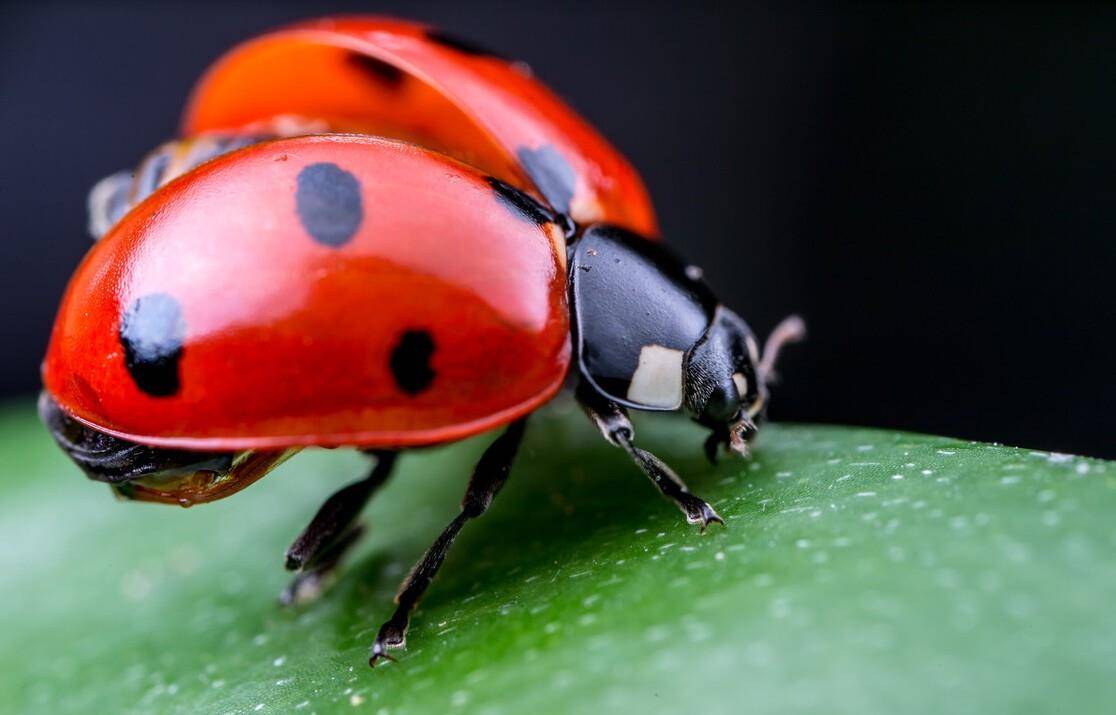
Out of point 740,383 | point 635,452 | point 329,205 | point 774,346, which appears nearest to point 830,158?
point 774,346

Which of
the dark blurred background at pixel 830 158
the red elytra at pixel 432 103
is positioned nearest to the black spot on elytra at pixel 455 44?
the red elytra at pixel 432 103

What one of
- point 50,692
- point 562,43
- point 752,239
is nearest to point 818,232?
point 752,239

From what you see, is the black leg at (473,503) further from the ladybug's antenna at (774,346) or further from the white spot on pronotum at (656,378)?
the ladybug's antenna at (774,346)

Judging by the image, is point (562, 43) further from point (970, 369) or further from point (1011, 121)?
Answer: point (970, 369)

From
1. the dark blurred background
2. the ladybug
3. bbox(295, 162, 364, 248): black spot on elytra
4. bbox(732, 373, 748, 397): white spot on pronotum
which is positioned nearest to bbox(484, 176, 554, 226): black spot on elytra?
the ladybug

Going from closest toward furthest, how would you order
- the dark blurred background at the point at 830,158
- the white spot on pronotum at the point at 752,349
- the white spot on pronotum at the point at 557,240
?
1. the white spot on pronotum at the point at 557,240
2. the white spot on pronotum at the point at 752,349
3. the dark blurred background at the point at 830,158

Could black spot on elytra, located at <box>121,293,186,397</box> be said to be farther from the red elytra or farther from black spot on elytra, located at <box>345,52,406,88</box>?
black spot on elytra, located at <box>345,52,406,88</box>

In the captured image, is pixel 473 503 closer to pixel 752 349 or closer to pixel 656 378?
pixel 656 378
